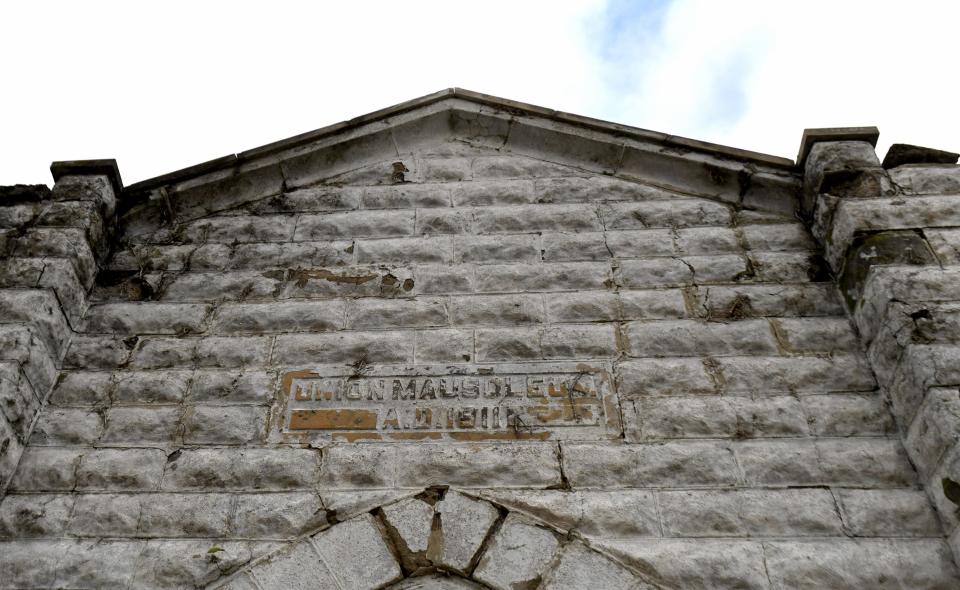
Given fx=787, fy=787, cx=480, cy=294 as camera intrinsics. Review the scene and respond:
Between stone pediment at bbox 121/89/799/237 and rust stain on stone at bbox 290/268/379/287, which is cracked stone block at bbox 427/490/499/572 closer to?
rust stain on stone at bbox 290/268/379/287

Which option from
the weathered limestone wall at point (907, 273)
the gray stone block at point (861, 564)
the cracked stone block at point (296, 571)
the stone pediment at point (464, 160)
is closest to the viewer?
the gray stone block at point (861, 564)

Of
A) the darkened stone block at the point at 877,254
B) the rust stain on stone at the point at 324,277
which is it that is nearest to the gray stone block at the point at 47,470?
the rust stain on stone at the point at 324,277

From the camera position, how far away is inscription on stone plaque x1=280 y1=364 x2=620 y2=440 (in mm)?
3873

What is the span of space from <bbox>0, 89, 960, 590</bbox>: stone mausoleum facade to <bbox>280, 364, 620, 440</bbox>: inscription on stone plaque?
0.01 m

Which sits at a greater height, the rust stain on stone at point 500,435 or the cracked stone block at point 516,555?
the rust stain on stone at point 500,435

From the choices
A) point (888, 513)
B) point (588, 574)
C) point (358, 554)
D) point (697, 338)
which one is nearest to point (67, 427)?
point (358, 554)

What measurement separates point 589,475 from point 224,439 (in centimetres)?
180

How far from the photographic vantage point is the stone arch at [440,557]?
10.9 ft

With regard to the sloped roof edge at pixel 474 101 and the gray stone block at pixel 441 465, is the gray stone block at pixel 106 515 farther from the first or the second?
the sloped roof edge at pixel 474 101

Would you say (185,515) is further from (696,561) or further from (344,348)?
(696,561)

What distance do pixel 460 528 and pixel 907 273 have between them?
257 cm

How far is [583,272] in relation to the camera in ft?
15.0

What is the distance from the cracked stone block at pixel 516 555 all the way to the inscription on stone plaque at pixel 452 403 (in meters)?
0.51

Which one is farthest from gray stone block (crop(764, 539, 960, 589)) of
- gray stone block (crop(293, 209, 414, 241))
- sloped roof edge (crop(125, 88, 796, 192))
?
gray stone block (crop(293, 209, 414, 241))
